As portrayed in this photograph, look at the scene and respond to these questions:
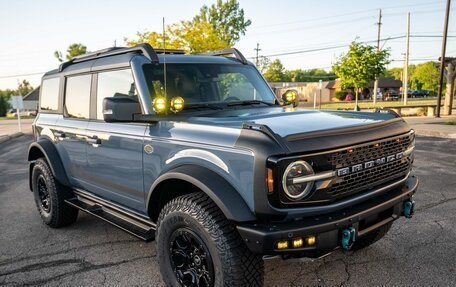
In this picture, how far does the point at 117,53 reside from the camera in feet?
12.9

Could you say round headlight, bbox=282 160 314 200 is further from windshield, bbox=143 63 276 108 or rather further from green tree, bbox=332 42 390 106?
green tree, bbox=332 42 390 106

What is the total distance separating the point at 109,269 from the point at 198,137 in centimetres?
175

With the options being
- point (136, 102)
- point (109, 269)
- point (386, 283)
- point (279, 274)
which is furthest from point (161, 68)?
point (386, 283)

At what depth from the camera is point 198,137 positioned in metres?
2.80

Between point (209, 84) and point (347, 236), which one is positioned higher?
point (209, 84)

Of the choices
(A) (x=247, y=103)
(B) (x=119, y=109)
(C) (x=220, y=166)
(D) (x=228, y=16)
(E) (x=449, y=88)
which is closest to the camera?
(C) (x=220, y=166)

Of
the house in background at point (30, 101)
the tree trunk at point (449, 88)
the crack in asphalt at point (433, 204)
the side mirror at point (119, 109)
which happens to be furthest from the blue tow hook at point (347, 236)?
the house in background at point (30, 101)

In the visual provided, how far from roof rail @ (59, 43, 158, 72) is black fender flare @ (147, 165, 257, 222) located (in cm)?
129

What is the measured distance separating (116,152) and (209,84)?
1.13 metres

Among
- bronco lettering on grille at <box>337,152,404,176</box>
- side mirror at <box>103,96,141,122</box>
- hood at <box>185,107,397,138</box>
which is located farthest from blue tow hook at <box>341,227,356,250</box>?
side mirror at <box>103,96,141,122</box>

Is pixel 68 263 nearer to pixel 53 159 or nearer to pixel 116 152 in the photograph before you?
pixel 116 152

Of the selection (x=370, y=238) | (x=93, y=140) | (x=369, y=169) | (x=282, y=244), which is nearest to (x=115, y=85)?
(x=93, y=140)

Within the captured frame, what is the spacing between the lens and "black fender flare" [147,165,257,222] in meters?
Answer: 2.43

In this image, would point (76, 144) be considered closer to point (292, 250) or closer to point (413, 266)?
point (292, 250)
